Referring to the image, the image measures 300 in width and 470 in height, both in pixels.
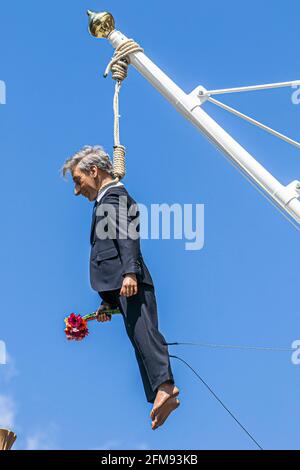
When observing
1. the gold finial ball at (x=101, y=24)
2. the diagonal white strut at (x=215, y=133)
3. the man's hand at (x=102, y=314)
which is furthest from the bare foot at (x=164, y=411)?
the gold finial ball at (x=101, y=24)

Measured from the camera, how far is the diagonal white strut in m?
9.77

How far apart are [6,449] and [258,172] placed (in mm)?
3339

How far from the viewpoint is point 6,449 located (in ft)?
32.2

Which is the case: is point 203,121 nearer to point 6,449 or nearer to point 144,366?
point 144,366

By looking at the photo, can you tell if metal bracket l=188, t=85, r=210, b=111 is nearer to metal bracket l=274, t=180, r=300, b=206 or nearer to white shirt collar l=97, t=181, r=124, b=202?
white shirt collar l=97, t=181, r=124, b=202

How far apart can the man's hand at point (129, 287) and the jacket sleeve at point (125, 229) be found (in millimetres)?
64

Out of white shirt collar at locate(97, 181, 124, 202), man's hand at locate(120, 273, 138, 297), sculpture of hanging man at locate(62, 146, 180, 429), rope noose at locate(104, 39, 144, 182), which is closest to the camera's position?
sculpture of hanging man at locate(62, 146, 180, 429)

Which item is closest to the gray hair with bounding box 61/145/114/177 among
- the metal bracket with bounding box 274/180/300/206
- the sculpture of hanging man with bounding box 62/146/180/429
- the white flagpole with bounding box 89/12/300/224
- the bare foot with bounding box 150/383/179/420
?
the sculpture of hanging man with bounding box 62/146/180/429

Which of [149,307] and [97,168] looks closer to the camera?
[149,307]

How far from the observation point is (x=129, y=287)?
9.74 meters

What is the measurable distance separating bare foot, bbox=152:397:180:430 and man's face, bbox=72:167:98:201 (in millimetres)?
2202

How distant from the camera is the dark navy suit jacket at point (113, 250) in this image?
992 cm

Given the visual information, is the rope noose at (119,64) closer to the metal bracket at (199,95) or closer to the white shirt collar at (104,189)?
the white shirt collar at (104,189)
